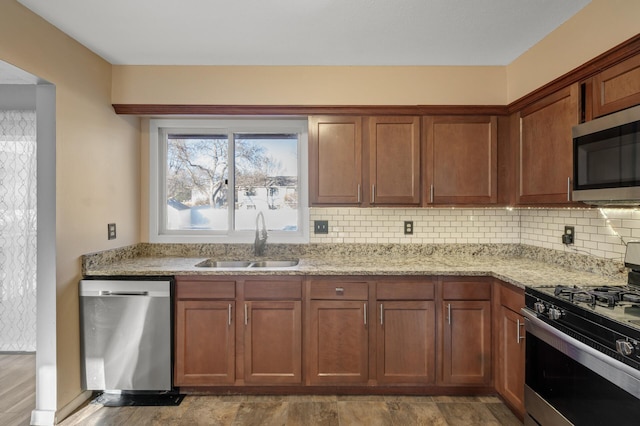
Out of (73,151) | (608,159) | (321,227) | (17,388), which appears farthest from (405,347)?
(17,388)

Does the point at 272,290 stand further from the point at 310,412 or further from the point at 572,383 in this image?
the point at 572,383

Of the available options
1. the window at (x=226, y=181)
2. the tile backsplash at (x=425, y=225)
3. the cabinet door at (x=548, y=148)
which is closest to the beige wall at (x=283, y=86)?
the window at (x=226, y=181)

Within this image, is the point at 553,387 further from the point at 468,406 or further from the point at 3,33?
the point at 3,33

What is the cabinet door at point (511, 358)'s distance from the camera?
2.25m

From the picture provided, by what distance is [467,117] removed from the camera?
2.92 meters

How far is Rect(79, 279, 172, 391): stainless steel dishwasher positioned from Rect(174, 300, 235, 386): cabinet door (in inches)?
6.2

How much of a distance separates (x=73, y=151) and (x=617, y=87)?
3.15 meters

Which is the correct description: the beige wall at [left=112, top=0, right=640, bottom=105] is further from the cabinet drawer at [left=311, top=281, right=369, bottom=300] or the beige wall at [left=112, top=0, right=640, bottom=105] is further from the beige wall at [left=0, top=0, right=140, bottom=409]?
the cabinet drawer at [left=311, top=281, right=369, bottom=300]

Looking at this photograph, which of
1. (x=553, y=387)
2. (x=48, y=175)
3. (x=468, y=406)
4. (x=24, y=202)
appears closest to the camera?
(x=553, y=387)

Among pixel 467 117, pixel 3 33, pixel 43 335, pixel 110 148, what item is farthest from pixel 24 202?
pixel 467 117

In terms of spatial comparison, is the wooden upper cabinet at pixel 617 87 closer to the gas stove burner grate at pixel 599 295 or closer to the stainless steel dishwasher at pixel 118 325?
the gas stove burner grate at pixel 599 295

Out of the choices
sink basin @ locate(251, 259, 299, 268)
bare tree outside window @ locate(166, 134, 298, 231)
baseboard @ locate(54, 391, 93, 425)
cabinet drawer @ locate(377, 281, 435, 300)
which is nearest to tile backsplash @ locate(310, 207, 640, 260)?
sink basin @ locate(251, 259, 299, 268)

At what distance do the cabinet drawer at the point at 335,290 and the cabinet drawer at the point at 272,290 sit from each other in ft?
0.37

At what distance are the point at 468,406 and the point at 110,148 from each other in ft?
10.4
